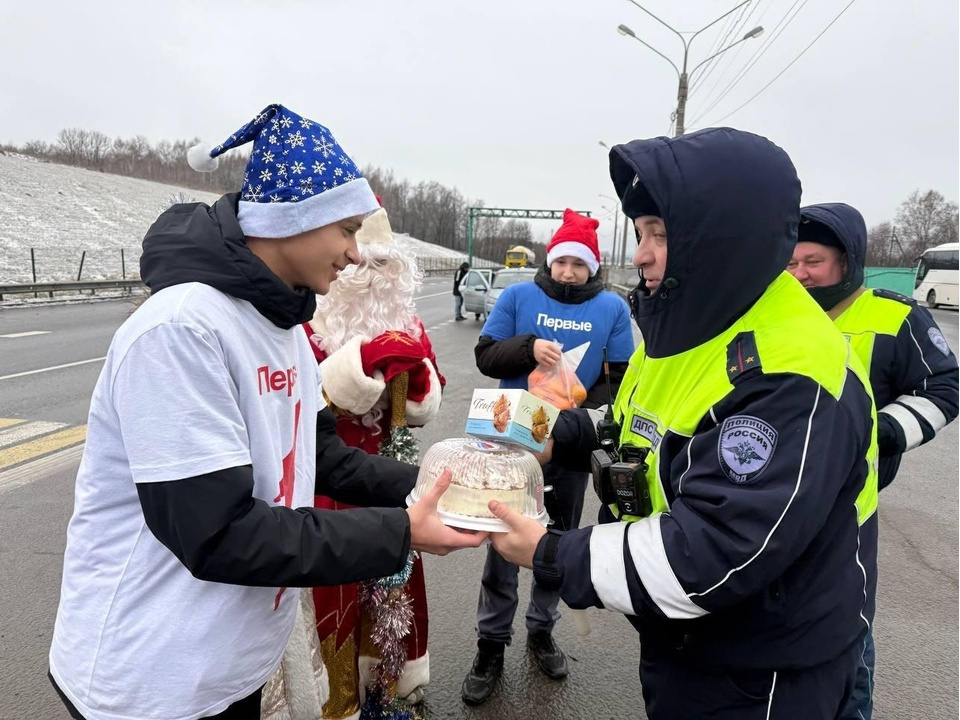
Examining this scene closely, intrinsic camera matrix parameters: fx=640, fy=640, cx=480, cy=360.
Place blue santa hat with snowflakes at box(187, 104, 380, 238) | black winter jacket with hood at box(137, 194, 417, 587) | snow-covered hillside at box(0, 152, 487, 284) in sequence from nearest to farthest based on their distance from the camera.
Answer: black winter jacket with hood at box(137, 194, 417, 587)
blue santa hat with snowflakes at box(187, 104, 380, 238)
snow-covered hillside at box(0, 152, 487, 284)

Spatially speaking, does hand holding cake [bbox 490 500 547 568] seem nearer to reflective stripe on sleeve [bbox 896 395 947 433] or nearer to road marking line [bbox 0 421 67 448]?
reflective stripe on sleeve [bbox 896 395 947 433]

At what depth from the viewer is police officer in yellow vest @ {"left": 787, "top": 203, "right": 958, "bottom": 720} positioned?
2.87 metres

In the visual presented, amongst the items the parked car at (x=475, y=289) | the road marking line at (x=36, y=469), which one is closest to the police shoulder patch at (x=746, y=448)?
the road marking line at (x=36, y=469)

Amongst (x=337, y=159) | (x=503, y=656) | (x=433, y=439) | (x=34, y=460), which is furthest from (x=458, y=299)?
(x=337, y=159)

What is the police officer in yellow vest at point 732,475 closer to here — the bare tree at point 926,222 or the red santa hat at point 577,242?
the red santa hat at point 577,242

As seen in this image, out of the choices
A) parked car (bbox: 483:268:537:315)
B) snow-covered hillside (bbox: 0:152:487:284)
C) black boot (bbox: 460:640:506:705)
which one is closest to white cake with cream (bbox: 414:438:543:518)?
black boot (bbox: 460:640:506:705)

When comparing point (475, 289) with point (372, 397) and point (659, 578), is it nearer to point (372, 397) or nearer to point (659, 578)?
point (372, 397)

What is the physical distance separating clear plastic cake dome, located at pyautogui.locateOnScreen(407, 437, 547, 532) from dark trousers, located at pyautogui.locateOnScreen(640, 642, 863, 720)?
52cm

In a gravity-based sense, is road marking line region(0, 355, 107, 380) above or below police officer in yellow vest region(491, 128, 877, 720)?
below

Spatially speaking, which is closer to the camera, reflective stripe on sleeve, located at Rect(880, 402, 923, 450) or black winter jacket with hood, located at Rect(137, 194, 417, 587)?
black winter jacket with hood, located at Rect(137, 194, 417, 587)

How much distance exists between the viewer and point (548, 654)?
3221mm

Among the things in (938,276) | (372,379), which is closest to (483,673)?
(372,379)

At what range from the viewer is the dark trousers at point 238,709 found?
1.52 meters

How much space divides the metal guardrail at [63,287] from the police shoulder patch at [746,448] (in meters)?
19.0
